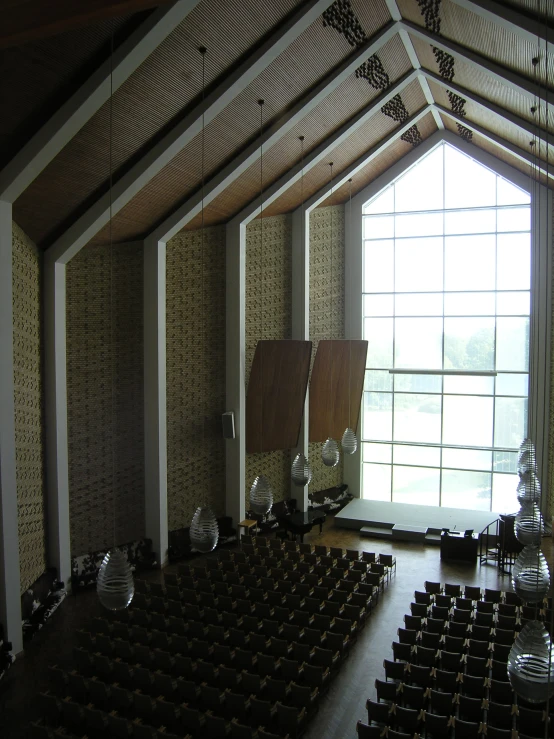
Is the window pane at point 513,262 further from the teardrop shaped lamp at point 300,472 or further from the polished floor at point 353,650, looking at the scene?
the teardrop shaped lamp at point 300,472

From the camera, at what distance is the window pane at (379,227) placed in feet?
54.5

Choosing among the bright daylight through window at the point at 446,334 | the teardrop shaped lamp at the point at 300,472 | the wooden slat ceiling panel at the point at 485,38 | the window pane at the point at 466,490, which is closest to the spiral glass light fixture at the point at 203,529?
the teardrop shaped lamp at the point at 300,472

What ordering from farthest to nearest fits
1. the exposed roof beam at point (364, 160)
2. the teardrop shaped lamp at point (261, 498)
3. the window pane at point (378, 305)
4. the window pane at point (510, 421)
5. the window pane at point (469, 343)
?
the window pane at point (378, 305)
the window pane at point (469, 343)
the window pane at point (510, 421)
the exposed roof beam at point (364, 160)
the teardrop shaped lamp at point (261, 498)

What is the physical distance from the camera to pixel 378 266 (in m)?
16.7

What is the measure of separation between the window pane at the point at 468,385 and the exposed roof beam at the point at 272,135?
25.8 ft

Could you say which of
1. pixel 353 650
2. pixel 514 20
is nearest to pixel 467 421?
pixel 353 650

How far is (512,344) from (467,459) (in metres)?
3.12

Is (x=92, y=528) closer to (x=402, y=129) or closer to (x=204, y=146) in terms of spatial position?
(x=204, y=146)

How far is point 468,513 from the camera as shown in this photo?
15.3 m

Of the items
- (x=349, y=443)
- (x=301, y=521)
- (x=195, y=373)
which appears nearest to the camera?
(x=349, y=443)

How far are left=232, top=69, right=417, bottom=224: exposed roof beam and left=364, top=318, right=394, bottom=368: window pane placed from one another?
4.84 m

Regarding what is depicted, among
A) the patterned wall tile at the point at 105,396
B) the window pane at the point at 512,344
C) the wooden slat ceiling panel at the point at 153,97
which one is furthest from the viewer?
the window pane at the point at 512,344

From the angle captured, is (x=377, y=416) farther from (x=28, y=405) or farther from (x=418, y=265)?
(x=28, y=405)

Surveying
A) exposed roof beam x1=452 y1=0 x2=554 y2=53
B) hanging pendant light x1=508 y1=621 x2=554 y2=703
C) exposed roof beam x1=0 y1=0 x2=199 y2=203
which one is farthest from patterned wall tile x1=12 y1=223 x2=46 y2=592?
hanging pendant light x1=508 y1=621 x2=554 y2=703
